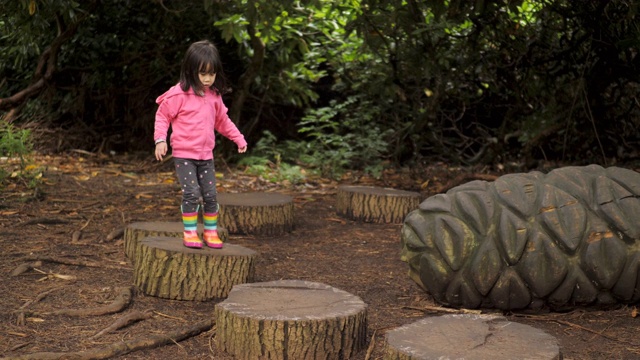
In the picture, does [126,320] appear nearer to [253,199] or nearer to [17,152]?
[253,199]

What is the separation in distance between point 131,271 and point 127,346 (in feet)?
4.66

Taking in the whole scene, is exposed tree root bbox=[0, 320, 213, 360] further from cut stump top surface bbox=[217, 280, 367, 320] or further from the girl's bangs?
the girl's bangs

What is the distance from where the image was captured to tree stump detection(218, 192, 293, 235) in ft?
20.1

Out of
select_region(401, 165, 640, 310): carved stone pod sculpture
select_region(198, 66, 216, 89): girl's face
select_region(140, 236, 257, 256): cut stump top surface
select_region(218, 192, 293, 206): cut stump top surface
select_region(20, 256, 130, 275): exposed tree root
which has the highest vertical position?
select_region(198, 66, 216, 89): girl's face

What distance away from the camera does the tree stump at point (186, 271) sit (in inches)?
169

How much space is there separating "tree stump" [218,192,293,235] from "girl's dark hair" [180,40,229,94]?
177 cm

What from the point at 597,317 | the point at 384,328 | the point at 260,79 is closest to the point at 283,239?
the point at 384,328

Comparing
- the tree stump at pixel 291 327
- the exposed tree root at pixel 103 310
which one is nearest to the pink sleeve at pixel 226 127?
the exposed tree root at pixel 103 310

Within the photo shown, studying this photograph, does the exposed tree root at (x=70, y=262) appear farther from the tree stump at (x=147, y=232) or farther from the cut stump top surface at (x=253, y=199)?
the cut stump top surface at (x=253, y=199)

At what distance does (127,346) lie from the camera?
3.49 metres

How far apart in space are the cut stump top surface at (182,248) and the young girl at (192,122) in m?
0.06

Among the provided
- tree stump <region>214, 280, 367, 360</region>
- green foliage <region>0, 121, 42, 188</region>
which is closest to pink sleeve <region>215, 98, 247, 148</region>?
tree stump <region>214, 280, 367, 360</region>

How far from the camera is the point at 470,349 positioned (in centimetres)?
285

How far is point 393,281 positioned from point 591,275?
4.29ft
